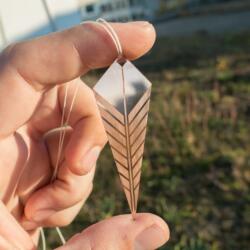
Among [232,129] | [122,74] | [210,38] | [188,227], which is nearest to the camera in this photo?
[122,74]

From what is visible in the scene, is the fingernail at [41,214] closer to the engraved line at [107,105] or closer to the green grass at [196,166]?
the engraved line at [107,105]

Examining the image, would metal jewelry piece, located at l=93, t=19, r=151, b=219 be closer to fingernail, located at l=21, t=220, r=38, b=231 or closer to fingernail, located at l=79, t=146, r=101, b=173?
fingernail, located at l=79, t=146, r=101, b=173

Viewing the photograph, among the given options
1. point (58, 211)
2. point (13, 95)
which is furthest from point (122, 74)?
point (58, 211)

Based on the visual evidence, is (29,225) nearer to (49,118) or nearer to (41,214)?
(41,214)

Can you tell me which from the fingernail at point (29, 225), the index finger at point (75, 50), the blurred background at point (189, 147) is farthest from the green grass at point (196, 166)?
the index finger at point (75, 50)

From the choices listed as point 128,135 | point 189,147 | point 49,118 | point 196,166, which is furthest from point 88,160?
point 189,147

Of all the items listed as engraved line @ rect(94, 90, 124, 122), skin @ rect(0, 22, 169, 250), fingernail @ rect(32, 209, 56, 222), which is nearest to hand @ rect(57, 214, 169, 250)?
skin @ rect(0, 22, 169, 250)

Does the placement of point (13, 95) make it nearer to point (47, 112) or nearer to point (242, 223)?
point (47, 112)
